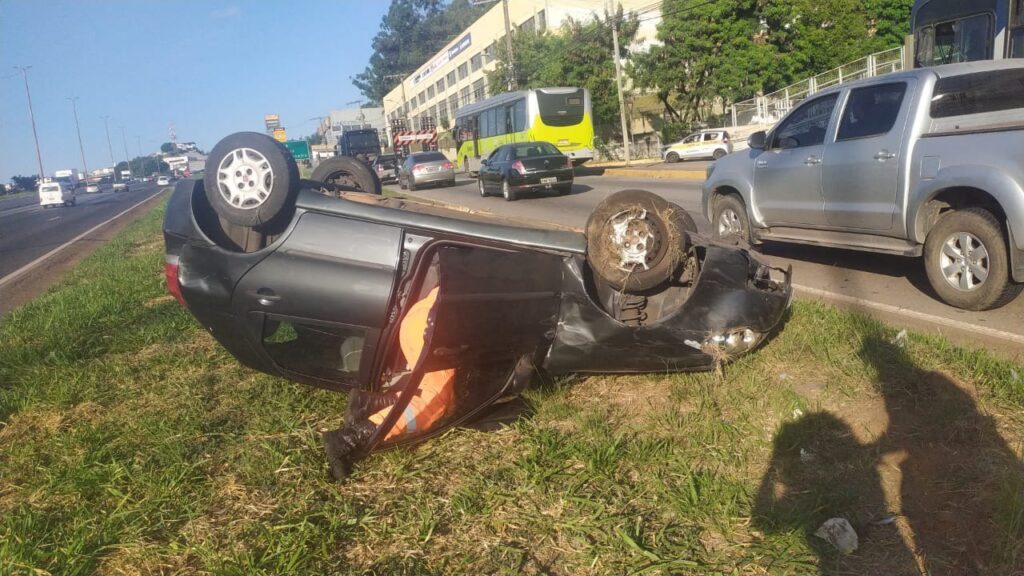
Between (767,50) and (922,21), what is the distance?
22.6 metres

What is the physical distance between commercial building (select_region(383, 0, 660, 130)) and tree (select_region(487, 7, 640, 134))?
7.66ft

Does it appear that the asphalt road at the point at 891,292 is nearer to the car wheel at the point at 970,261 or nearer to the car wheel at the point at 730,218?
the car wheel at the point at 970,261

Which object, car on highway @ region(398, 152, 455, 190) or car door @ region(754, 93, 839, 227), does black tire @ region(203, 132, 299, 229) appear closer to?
car door @ region(754, 93, 839, 227)

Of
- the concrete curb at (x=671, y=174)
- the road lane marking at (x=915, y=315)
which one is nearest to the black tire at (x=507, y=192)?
the concrete curb at (x=671, y=174)

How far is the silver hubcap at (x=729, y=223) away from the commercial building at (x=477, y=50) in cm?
3402

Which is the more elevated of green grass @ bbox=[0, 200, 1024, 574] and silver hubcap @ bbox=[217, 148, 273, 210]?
silver hubcap @ bbox=[217, 148, 273, 210]

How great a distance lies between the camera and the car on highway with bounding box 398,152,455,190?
2630 centimetres

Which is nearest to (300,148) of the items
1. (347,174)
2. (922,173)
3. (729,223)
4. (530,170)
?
(530,170)

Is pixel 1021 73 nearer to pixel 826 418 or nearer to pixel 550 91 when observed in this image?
pixel 826 418

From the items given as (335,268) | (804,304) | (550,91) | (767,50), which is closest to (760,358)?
(804,304)

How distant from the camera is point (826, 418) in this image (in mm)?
3275

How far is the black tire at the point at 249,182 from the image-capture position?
10.6 ft

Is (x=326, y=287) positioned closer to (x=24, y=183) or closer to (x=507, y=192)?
(x=507, y=192)

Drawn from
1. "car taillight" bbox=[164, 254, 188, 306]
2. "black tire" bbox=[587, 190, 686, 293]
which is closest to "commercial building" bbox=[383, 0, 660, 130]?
"black tire" bbox=[587, 190, 686, 293]
